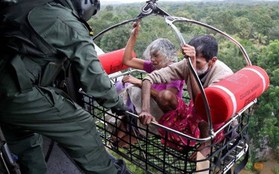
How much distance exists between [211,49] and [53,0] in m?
0.85

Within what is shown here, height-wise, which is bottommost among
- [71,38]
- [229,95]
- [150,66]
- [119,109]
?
[150,66]

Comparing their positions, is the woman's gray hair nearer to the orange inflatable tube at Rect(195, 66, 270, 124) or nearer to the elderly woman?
the elderly woman

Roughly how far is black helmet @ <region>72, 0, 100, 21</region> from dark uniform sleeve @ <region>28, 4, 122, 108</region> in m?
0.11

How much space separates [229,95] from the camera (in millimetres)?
1211

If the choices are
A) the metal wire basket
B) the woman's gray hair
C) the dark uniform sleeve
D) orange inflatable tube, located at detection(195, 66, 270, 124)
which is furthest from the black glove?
the woman's gray hair

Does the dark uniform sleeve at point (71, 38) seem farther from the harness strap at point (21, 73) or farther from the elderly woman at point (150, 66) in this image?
the elderly woman at point (150, 66)

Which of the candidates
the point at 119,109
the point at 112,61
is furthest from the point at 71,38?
the point at 112,61

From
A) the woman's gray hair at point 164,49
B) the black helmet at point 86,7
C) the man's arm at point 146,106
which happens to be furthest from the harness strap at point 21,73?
the woman's gray hair at point 164,49

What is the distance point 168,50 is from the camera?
1991 mm

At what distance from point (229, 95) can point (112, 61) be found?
3.86 feet

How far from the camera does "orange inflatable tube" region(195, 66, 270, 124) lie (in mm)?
1210

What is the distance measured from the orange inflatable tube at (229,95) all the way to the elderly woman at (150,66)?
0.47 metres

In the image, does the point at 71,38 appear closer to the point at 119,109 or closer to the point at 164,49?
the point at 119,109

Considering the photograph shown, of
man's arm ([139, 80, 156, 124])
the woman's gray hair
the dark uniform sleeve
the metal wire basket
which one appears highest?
the dark uniform sleeve
